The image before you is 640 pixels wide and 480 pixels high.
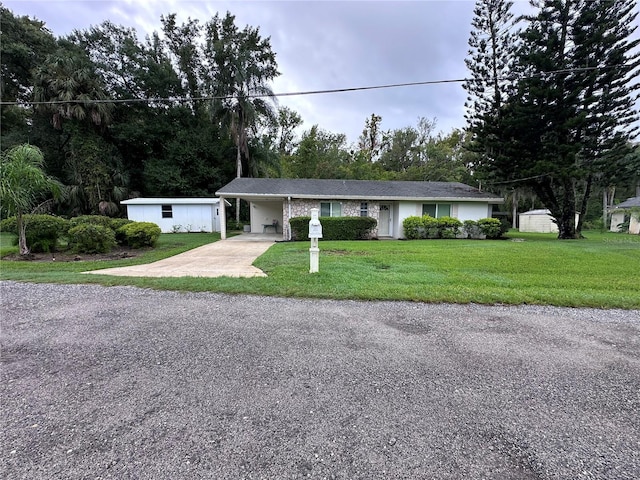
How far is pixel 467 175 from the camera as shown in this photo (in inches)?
1218

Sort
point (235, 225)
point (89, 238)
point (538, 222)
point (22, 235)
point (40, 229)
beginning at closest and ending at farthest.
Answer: point (22, 235)
point (40, 229)
point (89, 238)
point (235, 225)
point (538, 222)

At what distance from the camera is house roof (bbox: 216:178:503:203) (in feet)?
46.9

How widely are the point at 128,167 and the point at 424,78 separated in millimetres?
23166

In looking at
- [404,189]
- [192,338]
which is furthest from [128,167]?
[192,338]

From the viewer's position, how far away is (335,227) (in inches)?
535

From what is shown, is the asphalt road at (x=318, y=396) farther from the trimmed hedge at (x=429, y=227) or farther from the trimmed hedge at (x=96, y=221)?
the trimmed hedge at (x=429, y=227)

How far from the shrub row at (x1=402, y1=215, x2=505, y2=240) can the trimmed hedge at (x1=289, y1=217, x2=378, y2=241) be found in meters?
2.14

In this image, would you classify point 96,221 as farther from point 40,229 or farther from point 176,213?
point 176,213

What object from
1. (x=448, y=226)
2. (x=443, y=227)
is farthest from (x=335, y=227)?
(x=448, y=226)

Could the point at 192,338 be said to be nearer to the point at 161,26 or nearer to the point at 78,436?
the point at 78,436

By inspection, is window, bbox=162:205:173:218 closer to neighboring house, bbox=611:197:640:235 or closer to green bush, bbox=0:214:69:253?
green bush, bbox=0:214:69:253

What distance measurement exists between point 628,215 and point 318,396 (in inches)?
1214

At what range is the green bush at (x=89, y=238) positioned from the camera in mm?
8445

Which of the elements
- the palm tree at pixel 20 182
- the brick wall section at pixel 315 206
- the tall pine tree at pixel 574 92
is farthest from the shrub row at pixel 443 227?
the palm tree at pixel 20 182
